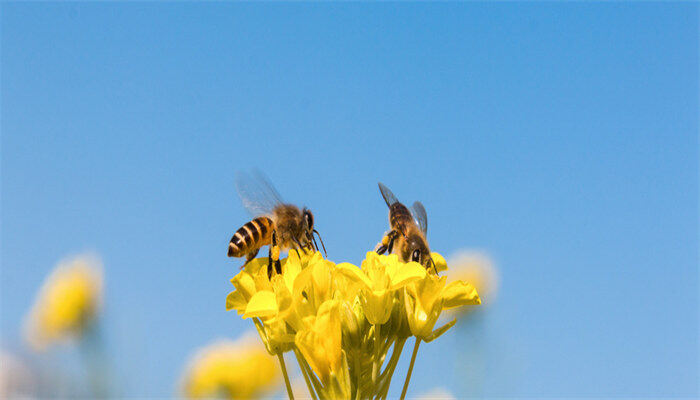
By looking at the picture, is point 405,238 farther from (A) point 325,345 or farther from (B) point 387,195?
(A) point 325,345

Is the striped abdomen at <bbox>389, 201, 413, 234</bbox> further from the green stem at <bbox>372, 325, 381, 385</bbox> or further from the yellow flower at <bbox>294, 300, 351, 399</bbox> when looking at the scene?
the yellow flower at <bbox>294, 300, 351, 399</bbox>

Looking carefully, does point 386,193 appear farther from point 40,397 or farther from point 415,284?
point 40,397

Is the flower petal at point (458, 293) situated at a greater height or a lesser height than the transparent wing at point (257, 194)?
lesser

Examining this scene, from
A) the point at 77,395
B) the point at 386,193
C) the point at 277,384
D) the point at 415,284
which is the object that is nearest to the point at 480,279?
the point at 277,384

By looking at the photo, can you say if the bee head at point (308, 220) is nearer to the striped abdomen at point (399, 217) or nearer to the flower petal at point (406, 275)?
the striped abdomen at point (399, 217)

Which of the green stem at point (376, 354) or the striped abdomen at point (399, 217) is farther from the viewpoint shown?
the striped abdomen at point (399, 217)

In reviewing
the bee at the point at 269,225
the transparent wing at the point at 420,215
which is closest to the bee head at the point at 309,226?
the bee at the point at 269,225

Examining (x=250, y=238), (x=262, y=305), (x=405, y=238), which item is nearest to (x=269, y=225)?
(x=250, y=238)
